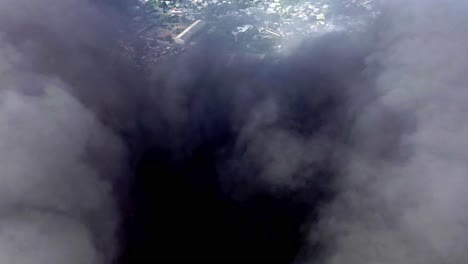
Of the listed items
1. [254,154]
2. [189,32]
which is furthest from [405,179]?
[189,32]

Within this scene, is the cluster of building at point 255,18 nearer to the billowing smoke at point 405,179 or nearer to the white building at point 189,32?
the white building at point 189,32

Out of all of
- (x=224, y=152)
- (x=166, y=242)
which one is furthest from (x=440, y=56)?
(x=166, y=242)

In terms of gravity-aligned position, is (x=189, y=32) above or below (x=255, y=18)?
above

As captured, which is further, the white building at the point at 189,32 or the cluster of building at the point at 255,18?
the cluster of building at the point at 255,18

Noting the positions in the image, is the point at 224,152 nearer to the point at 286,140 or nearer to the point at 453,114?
the point at 286,140

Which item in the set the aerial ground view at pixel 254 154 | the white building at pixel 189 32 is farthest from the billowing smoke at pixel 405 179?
the white building at pixel 189 32

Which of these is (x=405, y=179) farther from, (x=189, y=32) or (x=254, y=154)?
(x=189, y=32)

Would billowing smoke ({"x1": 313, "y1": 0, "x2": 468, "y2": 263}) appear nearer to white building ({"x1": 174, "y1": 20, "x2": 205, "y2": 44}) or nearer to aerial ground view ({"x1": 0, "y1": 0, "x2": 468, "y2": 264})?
aerial ground view ({"x1": 0, "y1": 0, "x2": 468, "y2": 264})

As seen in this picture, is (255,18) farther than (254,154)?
Yes

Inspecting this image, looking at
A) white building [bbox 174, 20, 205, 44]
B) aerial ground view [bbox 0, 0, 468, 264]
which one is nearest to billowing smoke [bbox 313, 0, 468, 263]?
aerial ground view [bbox 0, 0, 468, 264]
